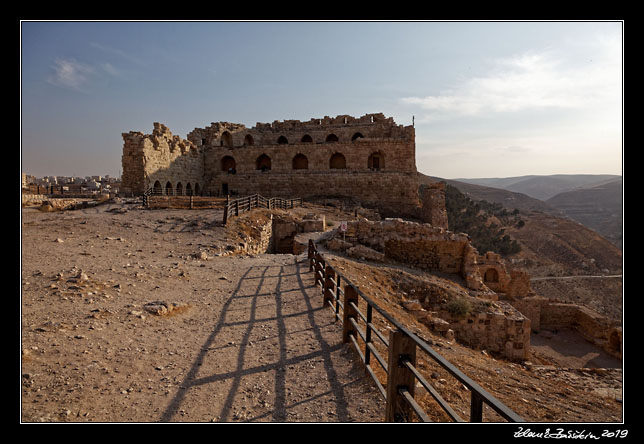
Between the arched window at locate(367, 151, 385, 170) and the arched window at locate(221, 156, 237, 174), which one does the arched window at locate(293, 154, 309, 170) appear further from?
the arched window at locate(367, 151, 385, 170)

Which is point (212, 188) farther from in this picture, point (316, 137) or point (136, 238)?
point (136, 238)

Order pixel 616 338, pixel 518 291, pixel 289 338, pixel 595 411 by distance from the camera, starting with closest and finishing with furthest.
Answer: pixel 289 338
pixel 595 411
pixel 616 338
pixel 518 291

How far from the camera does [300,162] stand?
33.6 meters

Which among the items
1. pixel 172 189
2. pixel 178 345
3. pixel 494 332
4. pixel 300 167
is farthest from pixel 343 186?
pixel 178 345

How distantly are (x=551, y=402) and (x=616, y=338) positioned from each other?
13707 millimetres

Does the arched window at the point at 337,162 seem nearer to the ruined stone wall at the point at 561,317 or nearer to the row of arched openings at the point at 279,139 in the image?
the row of arched openings at the point at 279,139

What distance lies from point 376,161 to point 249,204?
18.3 m

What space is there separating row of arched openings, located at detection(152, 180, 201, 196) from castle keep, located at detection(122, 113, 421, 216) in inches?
2.9

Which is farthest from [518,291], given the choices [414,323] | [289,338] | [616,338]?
[289,338]

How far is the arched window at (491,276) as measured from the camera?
17.9 meters

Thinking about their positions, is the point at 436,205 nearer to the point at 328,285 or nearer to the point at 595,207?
the point at 328,285

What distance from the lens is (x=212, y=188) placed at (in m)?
31.5

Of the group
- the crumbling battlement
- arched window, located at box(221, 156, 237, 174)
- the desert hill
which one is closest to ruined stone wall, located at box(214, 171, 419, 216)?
arched window, located at box(221, 156, 237, 174)

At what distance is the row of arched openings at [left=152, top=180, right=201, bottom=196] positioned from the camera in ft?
81.9
